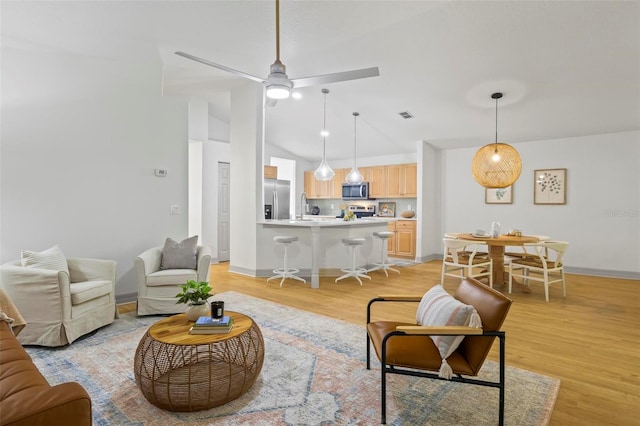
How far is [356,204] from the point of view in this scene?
365 inches

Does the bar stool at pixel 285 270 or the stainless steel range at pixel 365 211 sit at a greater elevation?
the stainless steel range at pixel 365 211

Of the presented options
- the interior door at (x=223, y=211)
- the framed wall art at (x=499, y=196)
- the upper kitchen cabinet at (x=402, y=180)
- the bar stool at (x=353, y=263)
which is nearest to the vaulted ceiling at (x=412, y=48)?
the framed wall art at (x=499, y=196)

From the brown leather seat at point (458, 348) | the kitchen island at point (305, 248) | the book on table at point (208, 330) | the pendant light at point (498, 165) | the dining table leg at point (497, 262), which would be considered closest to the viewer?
the brown leather seat at point (458, 348)

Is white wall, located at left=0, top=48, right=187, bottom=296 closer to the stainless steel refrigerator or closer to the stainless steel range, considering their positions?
the stainless steel refrigerator

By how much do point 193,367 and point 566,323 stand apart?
3.68 metres

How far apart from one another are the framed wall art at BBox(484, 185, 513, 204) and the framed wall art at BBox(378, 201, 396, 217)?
87.9 inches

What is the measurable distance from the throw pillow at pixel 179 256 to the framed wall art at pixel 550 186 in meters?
6.21

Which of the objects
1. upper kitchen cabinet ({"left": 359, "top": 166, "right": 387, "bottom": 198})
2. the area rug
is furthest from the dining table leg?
upper kitchen cabinet ({"left": 359, "top": 166, "right": 387, "bottom": 198})

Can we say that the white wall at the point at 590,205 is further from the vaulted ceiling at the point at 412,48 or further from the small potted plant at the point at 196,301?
the small potted plant at the point at 196,301

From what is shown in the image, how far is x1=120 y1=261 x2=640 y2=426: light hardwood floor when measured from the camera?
220 centimetres

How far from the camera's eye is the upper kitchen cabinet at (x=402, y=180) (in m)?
7.96

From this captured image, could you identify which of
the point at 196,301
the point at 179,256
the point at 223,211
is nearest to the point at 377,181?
the point at 223,211

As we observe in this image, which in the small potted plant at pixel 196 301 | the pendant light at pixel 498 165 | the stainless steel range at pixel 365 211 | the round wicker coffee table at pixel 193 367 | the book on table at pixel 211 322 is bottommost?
the round wicker coffee table at pixel 193 367

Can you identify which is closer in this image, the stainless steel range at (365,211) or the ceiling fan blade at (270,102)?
the ceiling fan blade at (270,102)
